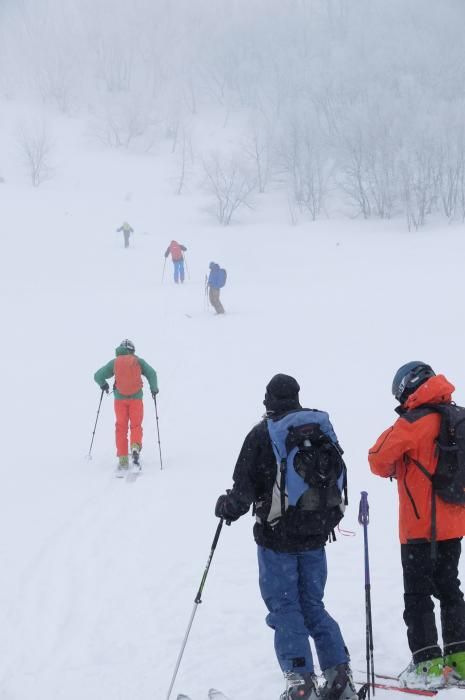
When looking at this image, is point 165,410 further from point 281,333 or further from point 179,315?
point 179,315

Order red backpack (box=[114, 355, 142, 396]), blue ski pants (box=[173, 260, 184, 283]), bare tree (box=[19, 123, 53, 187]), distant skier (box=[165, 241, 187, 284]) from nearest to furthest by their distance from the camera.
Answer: red backpack (box=[114, 355, 142, 396])
distant skier (box=[165, 241, 187, 284])
blue ski pants (box=[173, 260, 184, 283])
bare tree (box=[19, 123, 53, 187])

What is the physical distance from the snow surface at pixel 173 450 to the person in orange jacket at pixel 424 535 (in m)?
0.56

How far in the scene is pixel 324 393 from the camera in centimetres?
1183

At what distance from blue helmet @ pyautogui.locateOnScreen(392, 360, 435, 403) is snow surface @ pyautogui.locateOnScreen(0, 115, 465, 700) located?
1.71 metres

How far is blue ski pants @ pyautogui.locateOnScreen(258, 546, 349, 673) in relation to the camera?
136 inches

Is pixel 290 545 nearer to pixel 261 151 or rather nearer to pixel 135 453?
pixel 135 453

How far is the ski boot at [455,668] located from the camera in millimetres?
3467

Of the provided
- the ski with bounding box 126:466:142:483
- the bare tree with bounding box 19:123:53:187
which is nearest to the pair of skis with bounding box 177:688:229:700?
the ski with bounding box 126:466:142:483

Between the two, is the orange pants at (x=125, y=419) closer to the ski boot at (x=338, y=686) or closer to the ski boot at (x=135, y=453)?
the ski boot at (x=135, y=453)

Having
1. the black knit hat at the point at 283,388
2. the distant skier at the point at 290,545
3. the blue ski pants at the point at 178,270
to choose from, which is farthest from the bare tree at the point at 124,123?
the distant skier at the point at 290,545

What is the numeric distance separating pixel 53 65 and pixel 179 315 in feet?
208

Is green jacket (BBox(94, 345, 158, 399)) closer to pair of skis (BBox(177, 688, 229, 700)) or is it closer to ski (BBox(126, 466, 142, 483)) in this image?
ski (BBox(126, 466, 142, 483))

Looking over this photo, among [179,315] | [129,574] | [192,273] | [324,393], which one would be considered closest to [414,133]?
[192,273]

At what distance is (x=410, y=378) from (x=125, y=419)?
5321mm
